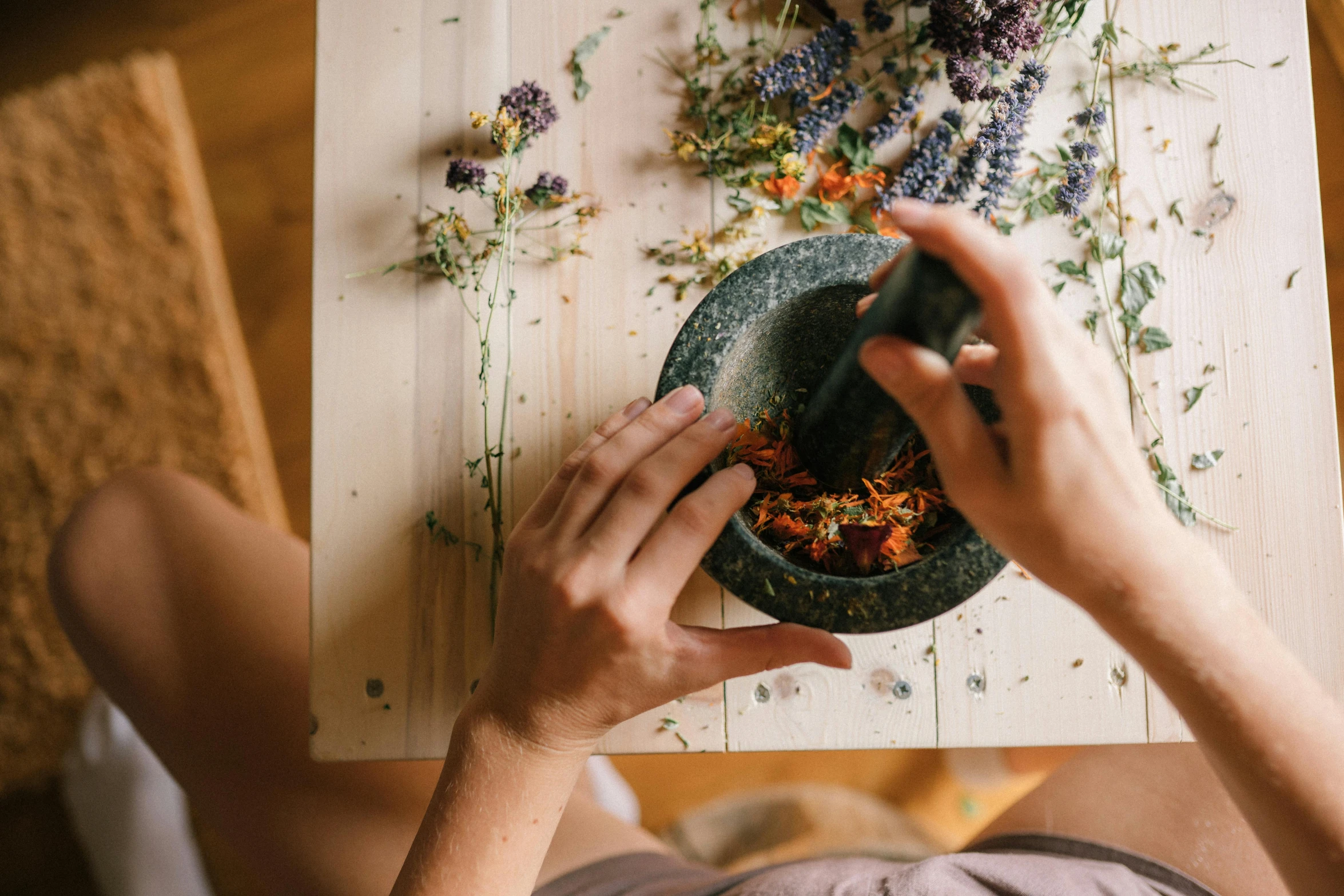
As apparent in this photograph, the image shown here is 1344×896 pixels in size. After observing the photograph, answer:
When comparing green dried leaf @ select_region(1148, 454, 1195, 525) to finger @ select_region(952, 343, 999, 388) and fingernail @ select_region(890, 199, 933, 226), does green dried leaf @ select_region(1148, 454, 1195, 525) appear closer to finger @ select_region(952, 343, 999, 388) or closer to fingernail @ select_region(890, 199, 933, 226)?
finger @ select_region(952, 343, 999, 388)

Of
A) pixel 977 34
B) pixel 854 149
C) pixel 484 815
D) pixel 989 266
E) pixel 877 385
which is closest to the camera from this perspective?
pixel 989 266

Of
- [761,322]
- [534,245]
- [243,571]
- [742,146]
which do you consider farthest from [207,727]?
[742,146]

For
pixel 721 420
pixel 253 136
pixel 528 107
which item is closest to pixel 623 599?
pixel 721 420

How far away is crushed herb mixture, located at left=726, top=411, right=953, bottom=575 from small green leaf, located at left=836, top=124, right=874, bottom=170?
0.35m

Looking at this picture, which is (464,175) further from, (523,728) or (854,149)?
(523,728)

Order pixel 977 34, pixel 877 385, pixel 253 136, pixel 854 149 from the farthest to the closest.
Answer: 1. pixel 253 136
2. pixel 854 149
3. pixel 977 34
4. pixel 877 385

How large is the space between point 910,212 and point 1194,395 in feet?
2.09

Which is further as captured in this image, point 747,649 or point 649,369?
point 649,369

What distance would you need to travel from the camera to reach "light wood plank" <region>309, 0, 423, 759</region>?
922mm

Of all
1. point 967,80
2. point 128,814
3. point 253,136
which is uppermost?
point 253,136

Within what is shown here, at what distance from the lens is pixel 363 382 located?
95cm

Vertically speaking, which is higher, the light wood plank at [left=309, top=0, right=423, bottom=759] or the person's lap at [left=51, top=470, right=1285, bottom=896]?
the light wood plank at [left=309, top=0, right=423, bottom=759]

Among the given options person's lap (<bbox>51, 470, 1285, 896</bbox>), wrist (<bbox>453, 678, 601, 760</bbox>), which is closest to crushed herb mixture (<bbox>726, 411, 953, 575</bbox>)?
wrist (<bbox>453, 678, 601, 760</bbox>)

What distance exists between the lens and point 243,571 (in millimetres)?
1158
